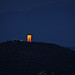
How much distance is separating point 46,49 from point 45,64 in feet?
21.5

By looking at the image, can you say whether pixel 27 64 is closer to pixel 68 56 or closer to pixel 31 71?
pixel 31 71

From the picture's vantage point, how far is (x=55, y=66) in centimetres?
3906

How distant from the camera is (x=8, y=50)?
44000 millimetres

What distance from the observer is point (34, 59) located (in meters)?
40.3

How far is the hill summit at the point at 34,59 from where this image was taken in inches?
1461

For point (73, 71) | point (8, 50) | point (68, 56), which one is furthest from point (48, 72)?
point (8, 50)

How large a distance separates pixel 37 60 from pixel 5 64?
6.97 m

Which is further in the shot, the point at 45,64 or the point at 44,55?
the point at 44,55

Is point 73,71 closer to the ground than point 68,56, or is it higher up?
closer to the ground

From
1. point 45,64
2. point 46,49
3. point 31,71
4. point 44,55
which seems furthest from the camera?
point 46,49

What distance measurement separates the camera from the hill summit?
37109mm

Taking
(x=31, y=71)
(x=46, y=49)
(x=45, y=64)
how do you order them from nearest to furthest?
(x=31, y=71) → (x=45, y=64) → (x=46, y=49)

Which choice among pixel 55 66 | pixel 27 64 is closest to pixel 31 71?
pixel 27 64

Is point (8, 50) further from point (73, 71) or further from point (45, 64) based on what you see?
point (73, 71)
